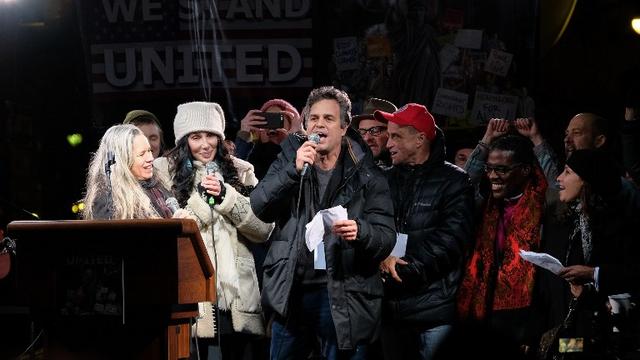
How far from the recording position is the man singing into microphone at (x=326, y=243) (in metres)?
4.64

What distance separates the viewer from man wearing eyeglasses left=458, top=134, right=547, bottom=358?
5352mm

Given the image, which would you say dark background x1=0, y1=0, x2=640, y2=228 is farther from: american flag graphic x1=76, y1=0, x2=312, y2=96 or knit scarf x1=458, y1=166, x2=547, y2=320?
knit scarf x1=458, y1=166, x2=547, y2=320

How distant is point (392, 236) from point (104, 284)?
1518 mm

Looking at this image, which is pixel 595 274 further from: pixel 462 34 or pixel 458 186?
pixel 462 34

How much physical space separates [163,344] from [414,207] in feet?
6.45

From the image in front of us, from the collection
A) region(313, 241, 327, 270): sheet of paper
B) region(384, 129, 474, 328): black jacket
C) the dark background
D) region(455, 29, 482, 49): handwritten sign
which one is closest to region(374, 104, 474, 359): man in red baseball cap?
region(384, 129, 474, 328): black jacket

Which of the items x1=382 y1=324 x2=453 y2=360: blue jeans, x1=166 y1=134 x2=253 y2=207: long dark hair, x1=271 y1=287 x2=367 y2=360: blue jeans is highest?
x1=166 y1=134 x2=253 y2=207: long dark hair

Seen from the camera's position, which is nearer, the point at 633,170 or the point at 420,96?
the point at 633,170

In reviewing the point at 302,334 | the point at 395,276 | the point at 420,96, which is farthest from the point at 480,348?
the point at 420,96

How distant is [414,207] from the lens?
541 centimetres

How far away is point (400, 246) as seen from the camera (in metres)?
5.28

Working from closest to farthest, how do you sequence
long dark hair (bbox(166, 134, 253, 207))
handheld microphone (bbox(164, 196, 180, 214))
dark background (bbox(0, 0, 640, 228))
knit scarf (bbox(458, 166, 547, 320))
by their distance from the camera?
handheld microphone (bbox(164, 196, 180, 214)), knit scarf (bbox(458, 166, 547, 320)), long dark hair (bbox(166, 134, 253, 207)), dark background (bbox(0, 0, 640, 228))

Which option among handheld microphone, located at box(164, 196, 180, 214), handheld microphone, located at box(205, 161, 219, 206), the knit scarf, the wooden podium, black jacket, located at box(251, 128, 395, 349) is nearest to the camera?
the wooden podium

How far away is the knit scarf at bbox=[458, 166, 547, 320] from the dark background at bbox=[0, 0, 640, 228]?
170 cm
